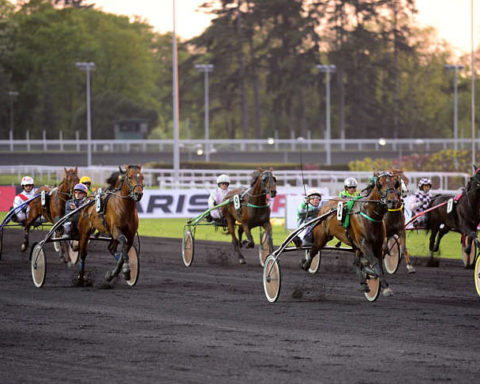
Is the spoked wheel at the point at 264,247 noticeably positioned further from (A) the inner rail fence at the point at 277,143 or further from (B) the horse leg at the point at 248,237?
(A) the inner rail fence at the point at 277,143

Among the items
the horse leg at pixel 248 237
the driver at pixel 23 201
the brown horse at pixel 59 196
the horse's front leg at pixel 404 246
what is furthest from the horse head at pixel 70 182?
the horse's front leg at pixel 404 246

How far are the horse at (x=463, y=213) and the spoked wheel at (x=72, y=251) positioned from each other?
5.85m

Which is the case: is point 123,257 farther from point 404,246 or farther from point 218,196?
point 218,196

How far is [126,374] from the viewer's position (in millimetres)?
7676

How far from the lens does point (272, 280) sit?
1181 centimetres

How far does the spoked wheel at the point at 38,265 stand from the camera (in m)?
13.3

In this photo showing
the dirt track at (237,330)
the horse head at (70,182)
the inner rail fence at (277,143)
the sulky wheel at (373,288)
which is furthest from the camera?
the inner rail fence at (277,143)

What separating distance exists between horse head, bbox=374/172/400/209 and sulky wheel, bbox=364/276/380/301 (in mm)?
914

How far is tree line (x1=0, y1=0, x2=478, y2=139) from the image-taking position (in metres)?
68.1

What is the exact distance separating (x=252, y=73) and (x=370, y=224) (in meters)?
58.7

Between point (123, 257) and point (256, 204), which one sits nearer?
point (123, 257)

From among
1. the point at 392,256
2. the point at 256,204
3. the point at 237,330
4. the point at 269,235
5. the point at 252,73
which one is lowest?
the point at 237,330

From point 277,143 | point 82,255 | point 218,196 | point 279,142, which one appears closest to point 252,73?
point 277,143

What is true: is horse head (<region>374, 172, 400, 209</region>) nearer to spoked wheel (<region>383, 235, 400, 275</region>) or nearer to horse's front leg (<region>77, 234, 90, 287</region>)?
spoked wheel (<region>383, 235, 400, 275</region>)
